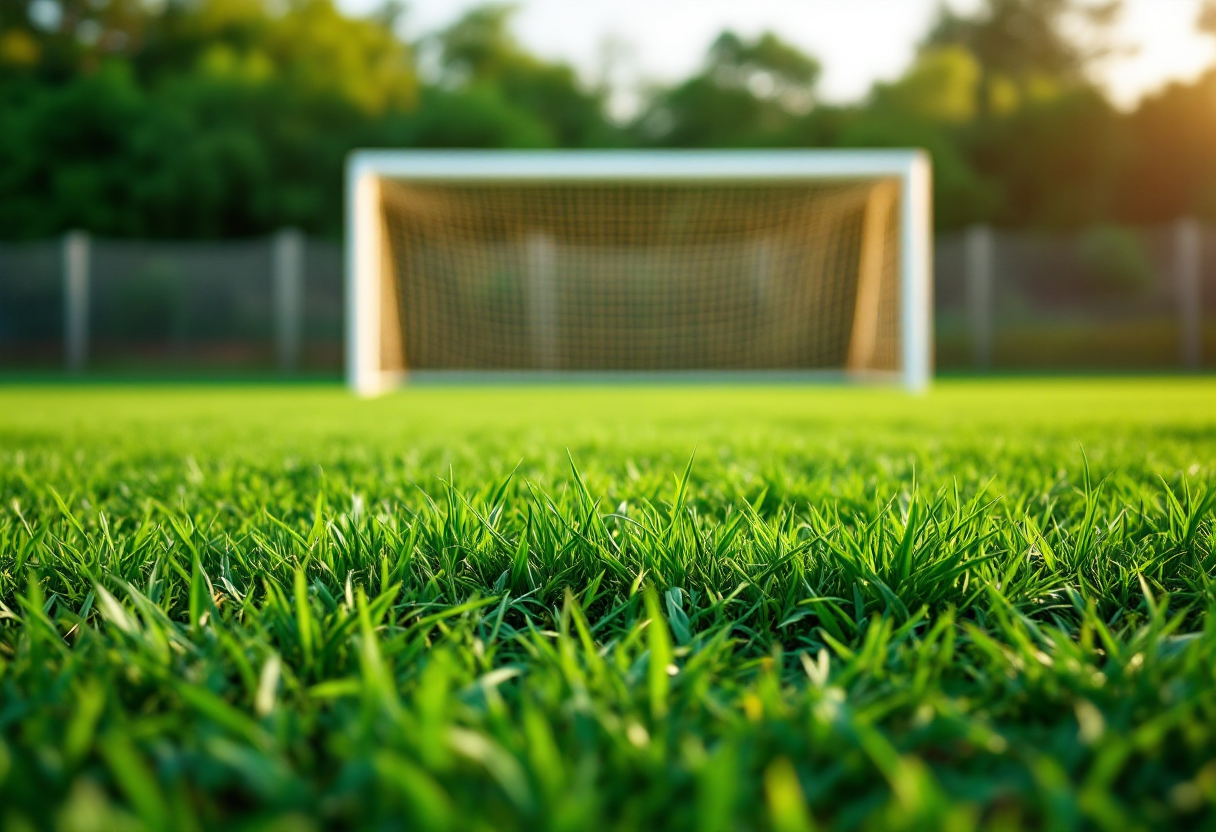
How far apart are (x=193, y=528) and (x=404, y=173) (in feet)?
23.2

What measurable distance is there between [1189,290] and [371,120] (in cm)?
Result: 1593

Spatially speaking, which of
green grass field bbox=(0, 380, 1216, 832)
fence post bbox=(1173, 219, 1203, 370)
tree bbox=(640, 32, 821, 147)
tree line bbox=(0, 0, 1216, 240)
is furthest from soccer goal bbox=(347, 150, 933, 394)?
green grass field bbox=(0, 380, 1216, 832)

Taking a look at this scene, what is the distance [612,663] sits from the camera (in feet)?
2.50

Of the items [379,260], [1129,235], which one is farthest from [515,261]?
[1129,235]

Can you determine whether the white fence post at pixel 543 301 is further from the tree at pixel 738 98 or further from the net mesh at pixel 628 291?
the tree at pixel 738 98

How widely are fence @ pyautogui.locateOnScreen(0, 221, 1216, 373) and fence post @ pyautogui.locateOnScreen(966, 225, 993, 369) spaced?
0.02 meters

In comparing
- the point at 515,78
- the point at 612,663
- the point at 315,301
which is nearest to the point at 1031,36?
the point at 515,78

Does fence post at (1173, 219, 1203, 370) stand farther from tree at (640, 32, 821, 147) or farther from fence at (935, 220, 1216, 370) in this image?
tree at (640, 32, 821, 147)

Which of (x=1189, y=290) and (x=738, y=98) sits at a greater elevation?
(x=738, y=98)

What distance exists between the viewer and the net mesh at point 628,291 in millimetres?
12367

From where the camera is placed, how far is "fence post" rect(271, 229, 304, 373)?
12.2m

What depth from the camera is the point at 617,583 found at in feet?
3.33

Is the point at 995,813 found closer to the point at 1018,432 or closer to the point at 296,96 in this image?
the point at 1018,432

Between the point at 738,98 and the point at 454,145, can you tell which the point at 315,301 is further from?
the point at 738,98
